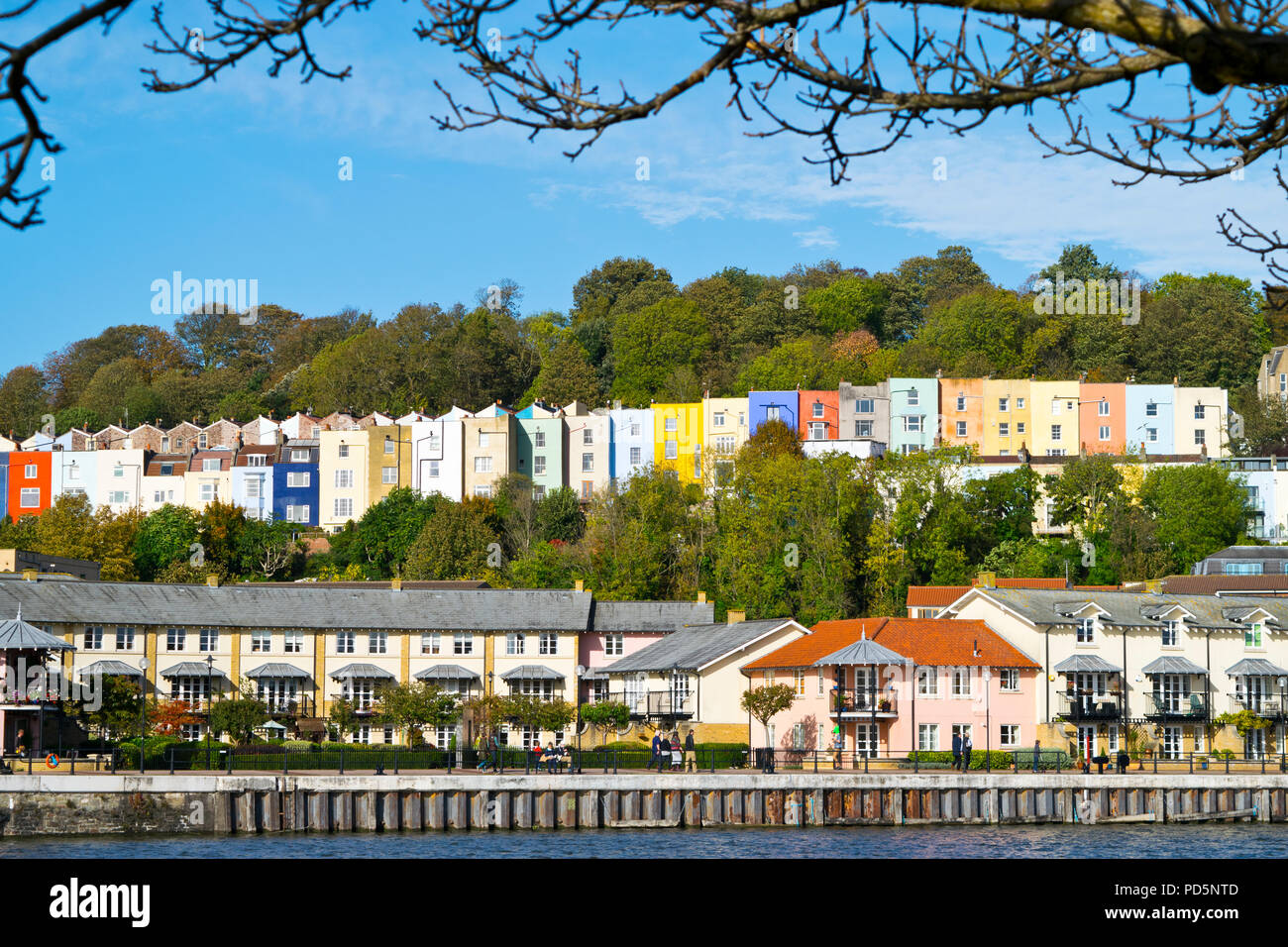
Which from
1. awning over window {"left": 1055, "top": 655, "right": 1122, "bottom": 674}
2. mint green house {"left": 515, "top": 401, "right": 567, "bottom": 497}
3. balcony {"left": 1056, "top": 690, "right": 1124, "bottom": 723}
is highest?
mint green house {"left": 515, "top": 401, "right": 567, "bottom": 497}

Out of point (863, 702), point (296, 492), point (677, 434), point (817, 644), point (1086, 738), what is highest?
point (677, 434)

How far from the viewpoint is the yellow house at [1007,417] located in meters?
110

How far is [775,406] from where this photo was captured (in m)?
108

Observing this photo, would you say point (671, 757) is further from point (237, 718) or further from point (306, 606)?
point (306, 606)

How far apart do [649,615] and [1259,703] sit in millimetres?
28619

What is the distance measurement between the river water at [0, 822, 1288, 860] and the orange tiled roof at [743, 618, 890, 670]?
1600 cm

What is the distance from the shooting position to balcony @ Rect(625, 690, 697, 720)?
67250mm

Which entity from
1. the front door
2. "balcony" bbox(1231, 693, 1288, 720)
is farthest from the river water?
"balcony" bbox(1231, 693, 1288, 720)

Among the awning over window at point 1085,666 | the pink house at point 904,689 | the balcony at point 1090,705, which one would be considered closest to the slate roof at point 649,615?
the pink house at point 904,689

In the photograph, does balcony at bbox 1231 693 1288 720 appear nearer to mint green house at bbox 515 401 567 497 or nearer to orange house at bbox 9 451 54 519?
mint green house at bbox 515 401 567 497

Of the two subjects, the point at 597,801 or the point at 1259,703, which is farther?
the point at 1259,703

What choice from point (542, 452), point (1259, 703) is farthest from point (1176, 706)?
point (542, 452)
